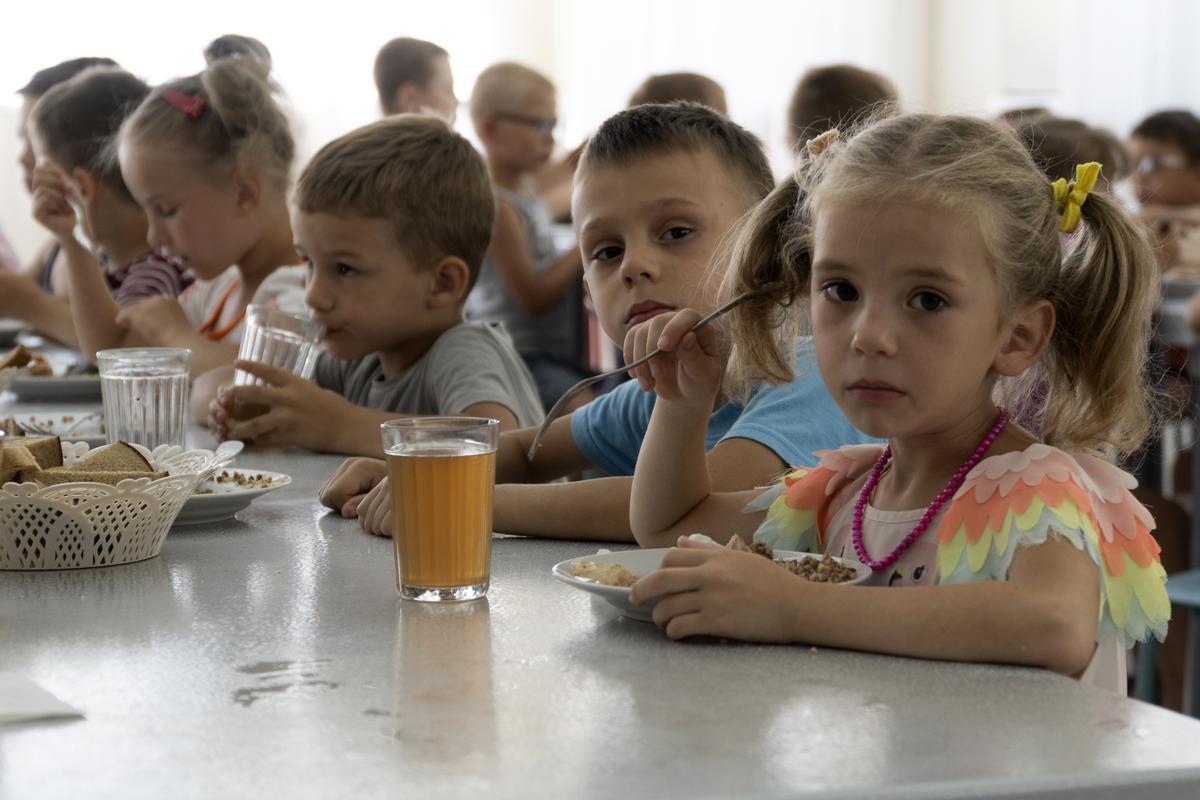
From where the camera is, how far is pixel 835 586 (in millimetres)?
836

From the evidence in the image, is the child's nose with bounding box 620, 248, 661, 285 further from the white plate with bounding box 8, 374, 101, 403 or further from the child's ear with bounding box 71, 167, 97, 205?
the child's ear with bounding box 71, 167, 97, 205

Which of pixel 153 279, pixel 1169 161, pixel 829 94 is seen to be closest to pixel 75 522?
pixel 153 279

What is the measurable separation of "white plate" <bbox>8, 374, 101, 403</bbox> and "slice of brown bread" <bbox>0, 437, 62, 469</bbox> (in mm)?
1008

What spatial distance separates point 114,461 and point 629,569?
47 cm

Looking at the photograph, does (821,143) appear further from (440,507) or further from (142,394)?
(142,394)

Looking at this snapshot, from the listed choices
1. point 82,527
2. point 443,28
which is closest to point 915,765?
point 82,527

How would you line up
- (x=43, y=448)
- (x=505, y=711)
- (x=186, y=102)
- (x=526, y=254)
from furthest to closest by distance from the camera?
(x=526, y=254) < (x=186, y=102) < (x=43, y=448) < (x=505, y=711)

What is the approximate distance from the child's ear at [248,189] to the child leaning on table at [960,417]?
1.53m

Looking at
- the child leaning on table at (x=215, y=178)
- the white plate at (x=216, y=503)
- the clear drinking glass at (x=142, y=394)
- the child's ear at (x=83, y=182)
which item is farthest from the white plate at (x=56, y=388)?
the white plate at (x=216, y=503)

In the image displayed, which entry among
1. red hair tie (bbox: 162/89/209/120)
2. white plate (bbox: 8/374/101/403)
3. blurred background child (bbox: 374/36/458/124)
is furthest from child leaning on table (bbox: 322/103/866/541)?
blurred background child (bbox: 374/36/458/124)

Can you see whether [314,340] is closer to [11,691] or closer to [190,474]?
[190,474]

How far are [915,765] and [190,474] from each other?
0.67 m

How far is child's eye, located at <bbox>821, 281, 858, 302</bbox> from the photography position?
967mm

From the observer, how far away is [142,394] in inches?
58.9
